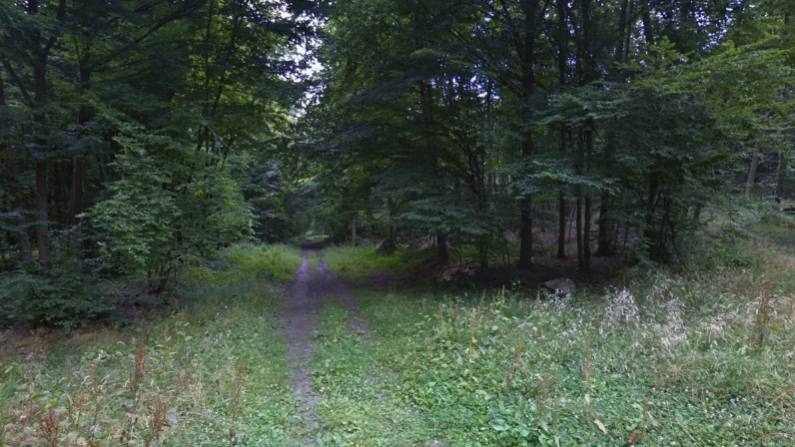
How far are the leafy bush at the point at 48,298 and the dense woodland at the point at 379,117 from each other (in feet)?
0.14

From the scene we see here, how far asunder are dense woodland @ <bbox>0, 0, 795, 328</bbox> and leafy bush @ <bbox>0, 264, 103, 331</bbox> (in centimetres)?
4

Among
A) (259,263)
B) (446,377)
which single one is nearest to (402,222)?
(446,377)

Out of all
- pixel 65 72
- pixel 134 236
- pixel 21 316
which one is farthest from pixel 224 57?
pixel 21 316

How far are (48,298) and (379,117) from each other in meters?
9.41

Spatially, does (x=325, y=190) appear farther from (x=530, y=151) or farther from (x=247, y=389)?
(x=247, y=389)

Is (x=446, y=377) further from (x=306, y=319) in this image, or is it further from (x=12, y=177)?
(x=12, y=177)

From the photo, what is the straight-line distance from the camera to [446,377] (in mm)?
5348

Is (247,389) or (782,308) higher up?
(782,308)

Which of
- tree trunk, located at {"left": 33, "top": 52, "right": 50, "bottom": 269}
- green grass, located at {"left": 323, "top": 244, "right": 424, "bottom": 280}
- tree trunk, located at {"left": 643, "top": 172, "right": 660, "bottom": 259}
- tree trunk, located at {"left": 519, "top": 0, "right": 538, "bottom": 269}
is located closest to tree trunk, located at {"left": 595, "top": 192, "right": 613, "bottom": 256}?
tree trunk, located at {"left": 643, "top": 172, "right": 660, "bottom": 259}

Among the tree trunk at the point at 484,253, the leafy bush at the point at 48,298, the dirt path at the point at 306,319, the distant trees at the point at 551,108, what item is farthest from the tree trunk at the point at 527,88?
the leafy bush at the point at 48,298

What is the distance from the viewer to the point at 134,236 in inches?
294

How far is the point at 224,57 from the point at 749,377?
39.8ft

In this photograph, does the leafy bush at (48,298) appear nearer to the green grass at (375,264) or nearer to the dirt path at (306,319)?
the dirt path at (306,319)

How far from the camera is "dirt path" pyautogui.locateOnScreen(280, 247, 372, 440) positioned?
5.30m
